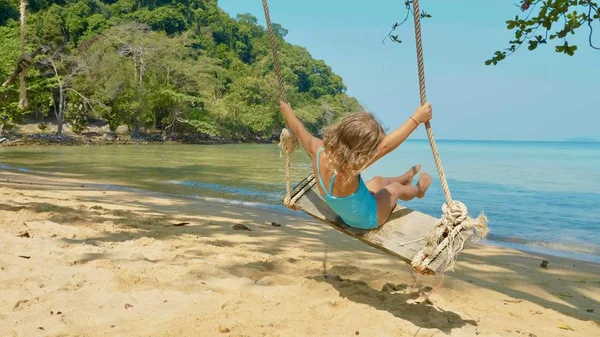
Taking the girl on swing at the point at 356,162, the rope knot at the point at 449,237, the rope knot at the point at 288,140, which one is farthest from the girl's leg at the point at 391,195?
the rope knot at the point at 288,140

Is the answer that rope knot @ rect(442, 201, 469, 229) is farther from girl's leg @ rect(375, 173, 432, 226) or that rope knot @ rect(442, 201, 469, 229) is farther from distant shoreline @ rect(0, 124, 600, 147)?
distant shoreline @ rect(0, 124, 600, 147)

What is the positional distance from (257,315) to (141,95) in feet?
110

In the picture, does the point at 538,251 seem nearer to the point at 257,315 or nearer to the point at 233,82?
the point at 257,315

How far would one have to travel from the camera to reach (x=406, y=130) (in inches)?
108

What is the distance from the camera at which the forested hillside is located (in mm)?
29234

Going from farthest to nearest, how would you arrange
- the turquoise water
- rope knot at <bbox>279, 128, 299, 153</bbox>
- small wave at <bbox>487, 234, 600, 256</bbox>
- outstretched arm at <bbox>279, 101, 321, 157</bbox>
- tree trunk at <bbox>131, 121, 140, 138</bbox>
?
tree trunk at <bbox>131, 121, 140, 138</bbox>
the turquoise water
small wave at <bbox>487, 234, 600, 256</bbox>
rope knot at <bbox>279, 128, 299, 153</bbox>
outstretched arm at <bbox>279, 101, 321, 157</bbox>

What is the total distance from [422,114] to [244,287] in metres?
1.56

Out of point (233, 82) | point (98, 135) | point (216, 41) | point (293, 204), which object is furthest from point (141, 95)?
point (216, 41)

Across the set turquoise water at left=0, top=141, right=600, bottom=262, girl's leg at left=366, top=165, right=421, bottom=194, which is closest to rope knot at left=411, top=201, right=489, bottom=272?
girl's leg at left=366, top=165, right=421, bottom=194

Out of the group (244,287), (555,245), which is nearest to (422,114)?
(244,287)

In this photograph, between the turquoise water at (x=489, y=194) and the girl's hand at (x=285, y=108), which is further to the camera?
the turquoise water at (x=489, y=194)

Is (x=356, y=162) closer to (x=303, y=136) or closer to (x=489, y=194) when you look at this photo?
(x=303, y=136)

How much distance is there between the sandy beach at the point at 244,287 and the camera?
8.32ft

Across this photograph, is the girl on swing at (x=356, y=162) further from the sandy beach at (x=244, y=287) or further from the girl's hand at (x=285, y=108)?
the sandy beach at (x=244, y=287)
